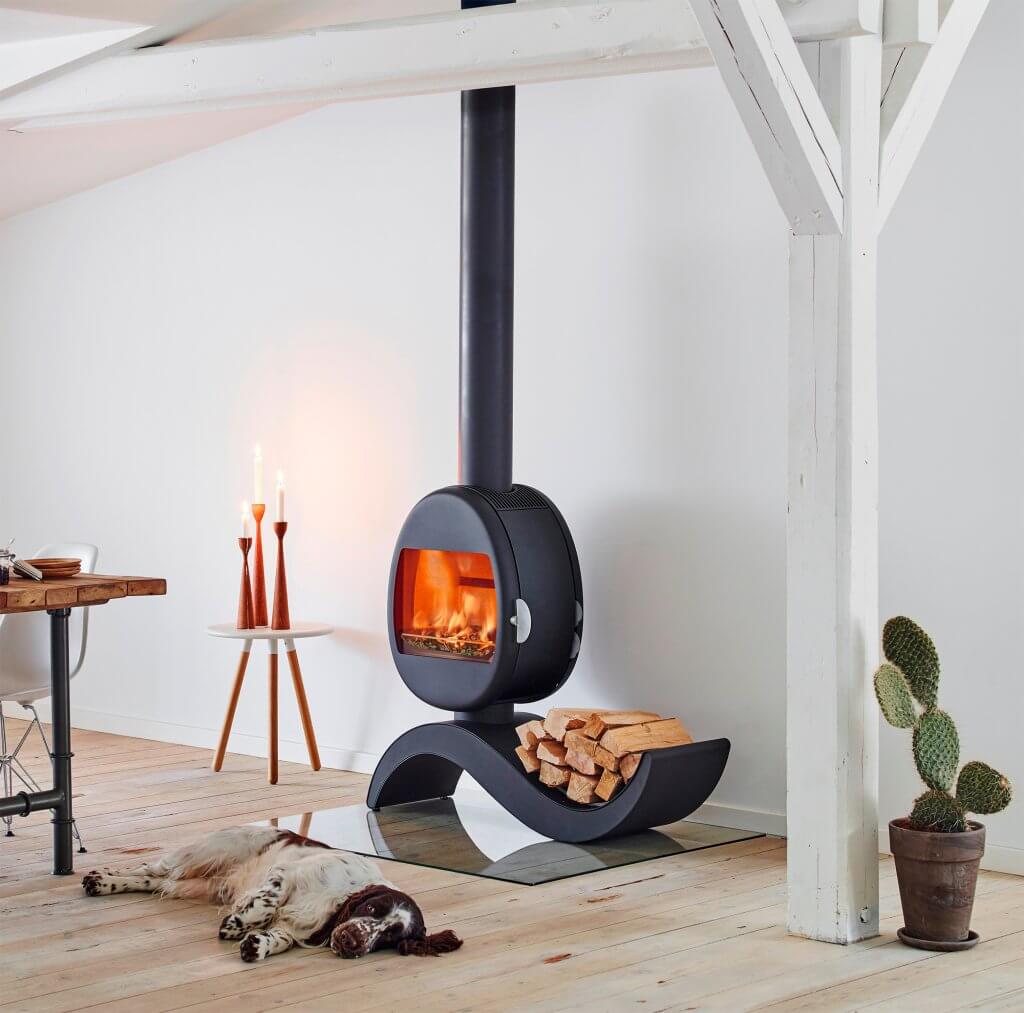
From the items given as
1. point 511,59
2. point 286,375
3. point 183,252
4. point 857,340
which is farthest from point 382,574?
point 857,340

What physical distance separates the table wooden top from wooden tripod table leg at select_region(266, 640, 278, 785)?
4.29ft

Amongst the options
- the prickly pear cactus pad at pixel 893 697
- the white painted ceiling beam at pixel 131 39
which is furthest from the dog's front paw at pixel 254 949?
the white painted ceiling beam at pixel 131 39

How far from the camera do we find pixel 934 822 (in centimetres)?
354

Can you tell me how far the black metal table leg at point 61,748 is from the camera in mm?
4250

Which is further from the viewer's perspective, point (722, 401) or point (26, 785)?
point (26, 785)

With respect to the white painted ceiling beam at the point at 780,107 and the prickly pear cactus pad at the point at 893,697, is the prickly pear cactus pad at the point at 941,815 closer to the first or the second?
the prickly pear cactus pad at the point at 893,697

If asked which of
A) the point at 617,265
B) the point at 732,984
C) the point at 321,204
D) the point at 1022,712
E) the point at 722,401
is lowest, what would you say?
the point at 732,984

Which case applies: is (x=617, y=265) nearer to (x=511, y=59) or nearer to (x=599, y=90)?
(x=599, y=90)

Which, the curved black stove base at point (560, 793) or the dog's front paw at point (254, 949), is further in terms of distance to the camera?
the curved black stove base at point (560, 793)

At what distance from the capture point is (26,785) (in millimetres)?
5395

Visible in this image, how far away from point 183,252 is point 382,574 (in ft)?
5.81

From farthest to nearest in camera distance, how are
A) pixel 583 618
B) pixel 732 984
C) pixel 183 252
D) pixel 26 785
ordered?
pixel 183 252 → pixel 26 785 → pixel 583 618 → pixel 732 984

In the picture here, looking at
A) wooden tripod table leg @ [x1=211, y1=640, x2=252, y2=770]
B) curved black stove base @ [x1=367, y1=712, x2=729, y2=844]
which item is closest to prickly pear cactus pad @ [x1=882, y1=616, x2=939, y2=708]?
curved black stove base @ [x1=367, y1=712, x2=729, y2=844]

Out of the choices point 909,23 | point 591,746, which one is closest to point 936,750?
point 591,746
